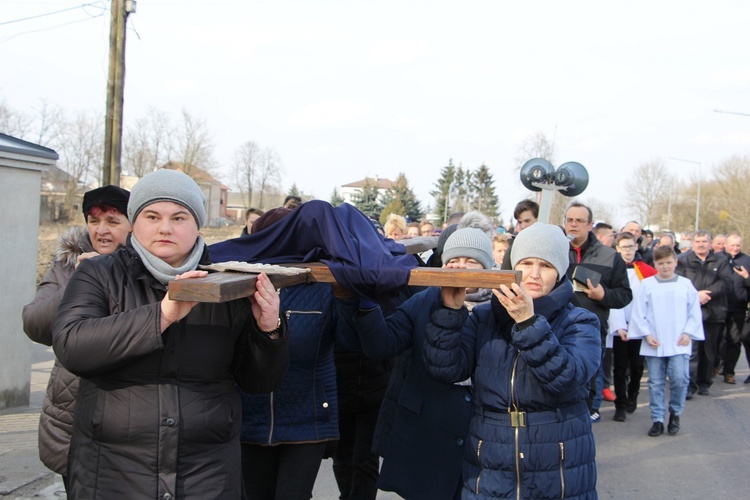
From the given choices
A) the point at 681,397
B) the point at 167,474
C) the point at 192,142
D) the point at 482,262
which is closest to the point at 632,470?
the point at 681,397

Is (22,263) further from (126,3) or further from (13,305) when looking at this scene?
(126,3)

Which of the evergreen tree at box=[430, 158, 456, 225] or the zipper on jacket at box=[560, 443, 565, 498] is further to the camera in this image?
the evergreen tree at box=[430, 158, 456, 225]

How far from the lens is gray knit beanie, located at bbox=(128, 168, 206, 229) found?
2734mm

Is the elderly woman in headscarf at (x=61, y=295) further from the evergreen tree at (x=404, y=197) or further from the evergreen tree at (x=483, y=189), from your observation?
the evergreen tree at (x=483, y=189)

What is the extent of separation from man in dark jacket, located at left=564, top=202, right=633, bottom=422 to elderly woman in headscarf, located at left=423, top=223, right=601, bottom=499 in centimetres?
372

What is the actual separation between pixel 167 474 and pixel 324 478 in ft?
12.7

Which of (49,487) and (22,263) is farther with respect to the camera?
(22,263)

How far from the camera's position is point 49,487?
538cm

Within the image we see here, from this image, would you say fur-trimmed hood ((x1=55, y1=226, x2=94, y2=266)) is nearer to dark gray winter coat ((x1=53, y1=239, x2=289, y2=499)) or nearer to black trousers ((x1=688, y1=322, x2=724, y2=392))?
dark gray winter coat ((x1=53, y1=239, x2=289, y2=499))

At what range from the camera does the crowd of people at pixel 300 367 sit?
8.29 ft

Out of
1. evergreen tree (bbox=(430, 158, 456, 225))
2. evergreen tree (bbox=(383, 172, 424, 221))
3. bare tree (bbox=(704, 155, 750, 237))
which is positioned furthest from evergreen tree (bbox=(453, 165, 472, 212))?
bare tree (bbox=(704, 155, 750, 237))

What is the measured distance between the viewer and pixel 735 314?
11.2 metres

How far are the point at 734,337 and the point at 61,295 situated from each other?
10465mm

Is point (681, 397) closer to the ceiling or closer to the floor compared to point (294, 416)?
closer to the floor
